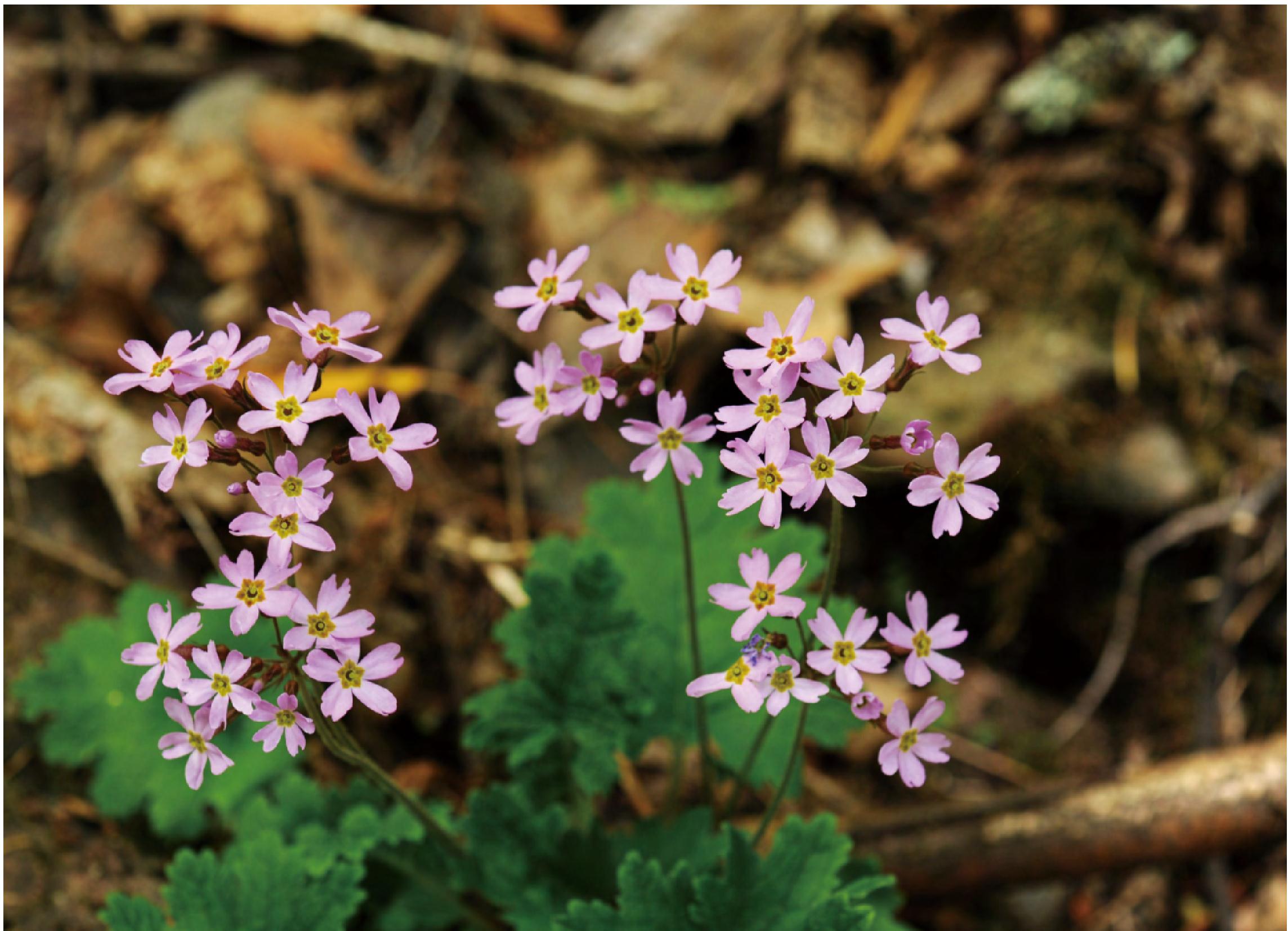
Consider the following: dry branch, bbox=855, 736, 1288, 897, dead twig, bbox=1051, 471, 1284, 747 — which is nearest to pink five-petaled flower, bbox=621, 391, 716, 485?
dry branch, bbox=855, 736, 1288, 897

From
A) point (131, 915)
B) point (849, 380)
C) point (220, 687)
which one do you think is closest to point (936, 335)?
point (849, 380)

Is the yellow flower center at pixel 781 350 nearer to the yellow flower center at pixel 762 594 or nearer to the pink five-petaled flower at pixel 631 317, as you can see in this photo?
the pink five-petaled flower at pixel 631 317

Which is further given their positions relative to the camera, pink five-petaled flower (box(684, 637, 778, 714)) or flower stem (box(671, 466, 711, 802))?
flower stem (box(671, 466, 711, 802))

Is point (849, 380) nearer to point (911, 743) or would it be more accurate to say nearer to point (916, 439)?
point (916, 439)

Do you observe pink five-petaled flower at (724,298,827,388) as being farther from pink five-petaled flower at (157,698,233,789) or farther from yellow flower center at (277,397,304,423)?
pink five-petaled flower at (157,698,233,789)

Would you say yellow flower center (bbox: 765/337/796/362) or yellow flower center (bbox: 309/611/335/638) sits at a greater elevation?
yellow flower center (bbox: 765/337/796/362)

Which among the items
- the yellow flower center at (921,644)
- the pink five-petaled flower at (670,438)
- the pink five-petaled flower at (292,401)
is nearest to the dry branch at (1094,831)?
the yellow flower center at (921,644)

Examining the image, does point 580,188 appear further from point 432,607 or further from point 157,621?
point 157,621
